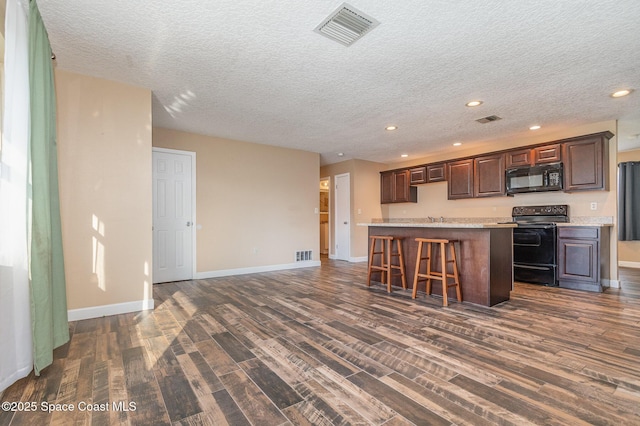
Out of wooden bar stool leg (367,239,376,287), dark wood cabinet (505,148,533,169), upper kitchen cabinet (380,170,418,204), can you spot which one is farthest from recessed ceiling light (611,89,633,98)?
upper kitchen cabinet (380,170,418,204)

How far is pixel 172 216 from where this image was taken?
16.4ft

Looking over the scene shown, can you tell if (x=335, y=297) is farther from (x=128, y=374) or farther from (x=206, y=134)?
(x=206, y=134)

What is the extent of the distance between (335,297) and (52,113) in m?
3.36

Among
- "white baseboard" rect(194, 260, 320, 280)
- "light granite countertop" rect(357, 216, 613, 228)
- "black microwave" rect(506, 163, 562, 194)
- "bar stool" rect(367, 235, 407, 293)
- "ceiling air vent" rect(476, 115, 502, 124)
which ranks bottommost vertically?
"white baseboard" rect(194, 260, 320, 280)

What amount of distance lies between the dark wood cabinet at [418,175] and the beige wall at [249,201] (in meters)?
2.21

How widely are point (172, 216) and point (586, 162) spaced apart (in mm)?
6452

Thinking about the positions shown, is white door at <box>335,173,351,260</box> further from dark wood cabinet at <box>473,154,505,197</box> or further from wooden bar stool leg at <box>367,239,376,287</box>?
dark wood cabinet at <box>473,154,505,197</box>

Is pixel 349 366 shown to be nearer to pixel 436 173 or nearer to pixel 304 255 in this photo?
pixel 304 255

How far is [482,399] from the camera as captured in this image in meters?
1.70

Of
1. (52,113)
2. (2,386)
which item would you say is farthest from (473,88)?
(2,386)

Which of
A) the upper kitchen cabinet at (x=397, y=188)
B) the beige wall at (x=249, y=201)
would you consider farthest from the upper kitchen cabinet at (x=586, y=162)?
the beige wall at (x=249, y=201)

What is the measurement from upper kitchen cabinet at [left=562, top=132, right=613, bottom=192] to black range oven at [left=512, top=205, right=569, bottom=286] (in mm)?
527

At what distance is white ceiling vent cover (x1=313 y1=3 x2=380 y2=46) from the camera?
7.22 ft

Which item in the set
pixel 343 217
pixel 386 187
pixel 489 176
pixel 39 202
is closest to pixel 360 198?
pixel 343 217
